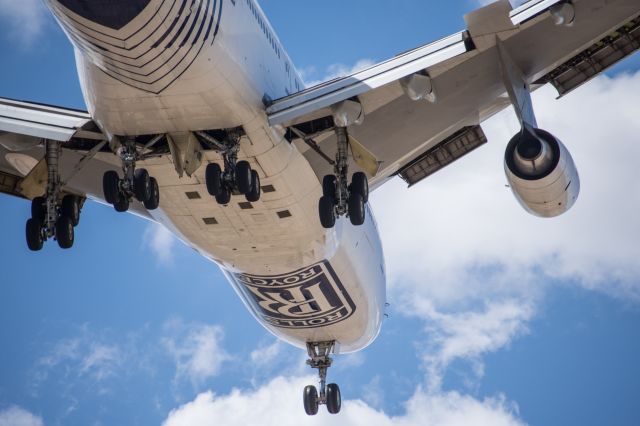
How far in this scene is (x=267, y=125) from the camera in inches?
635

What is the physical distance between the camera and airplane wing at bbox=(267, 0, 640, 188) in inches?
619

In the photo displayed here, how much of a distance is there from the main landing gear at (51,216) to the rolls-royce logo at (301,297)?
4531mm

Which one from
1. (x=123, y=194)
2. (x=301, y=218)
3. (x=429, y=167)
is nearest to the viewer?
(x=123, y=194)

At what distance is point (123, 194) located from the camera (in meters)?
16.7

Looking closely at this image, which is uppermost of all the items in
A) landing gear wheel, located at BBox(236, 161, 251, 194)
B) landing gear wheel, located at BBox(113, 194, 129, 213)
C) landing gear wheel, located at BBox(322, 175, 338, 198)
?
landing gear wheel, located at BBox(322, 175, 338, 198)

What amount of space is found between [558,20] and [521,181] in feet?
9.30

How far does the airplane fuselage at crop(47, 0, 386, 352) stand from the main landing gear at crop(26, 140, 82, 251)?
4.53 ft

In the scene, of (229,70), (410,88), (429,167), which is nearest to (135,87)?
(229,70)

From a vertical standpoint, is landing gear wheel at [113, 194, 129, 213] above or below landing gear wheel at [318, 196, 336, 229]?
below

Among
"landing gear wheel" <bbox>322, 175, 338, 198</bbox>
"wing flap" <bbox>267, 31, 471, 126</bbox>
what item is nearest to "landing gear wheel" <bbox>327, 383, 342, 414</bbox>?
"landing gear wheel" <bbox>322, 175, 338, 198</bbox>

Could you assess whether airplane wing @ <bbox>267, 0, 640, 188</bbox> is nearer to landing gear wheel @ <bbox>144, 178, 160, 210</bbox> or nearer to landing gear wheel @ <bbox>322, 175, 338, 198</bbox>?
landing gear wheel @ <bbox>322, 175, 338, 198</bbox>

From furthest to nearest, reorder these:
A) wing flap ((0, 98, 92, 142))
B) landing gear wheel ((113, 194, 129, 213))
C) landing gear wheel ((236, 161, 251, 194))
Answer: landing gear wheel ((113, 194, 129, 213)) < landing gear wheel ((236, 161, 251, 194)) < wing flap ((0, 98, 92, 142))

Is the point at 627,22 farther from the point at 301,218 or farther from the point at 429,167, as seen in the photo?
the point at 301,218

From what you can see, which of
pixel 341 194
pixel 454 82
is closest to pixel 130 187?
pixel 341 194
